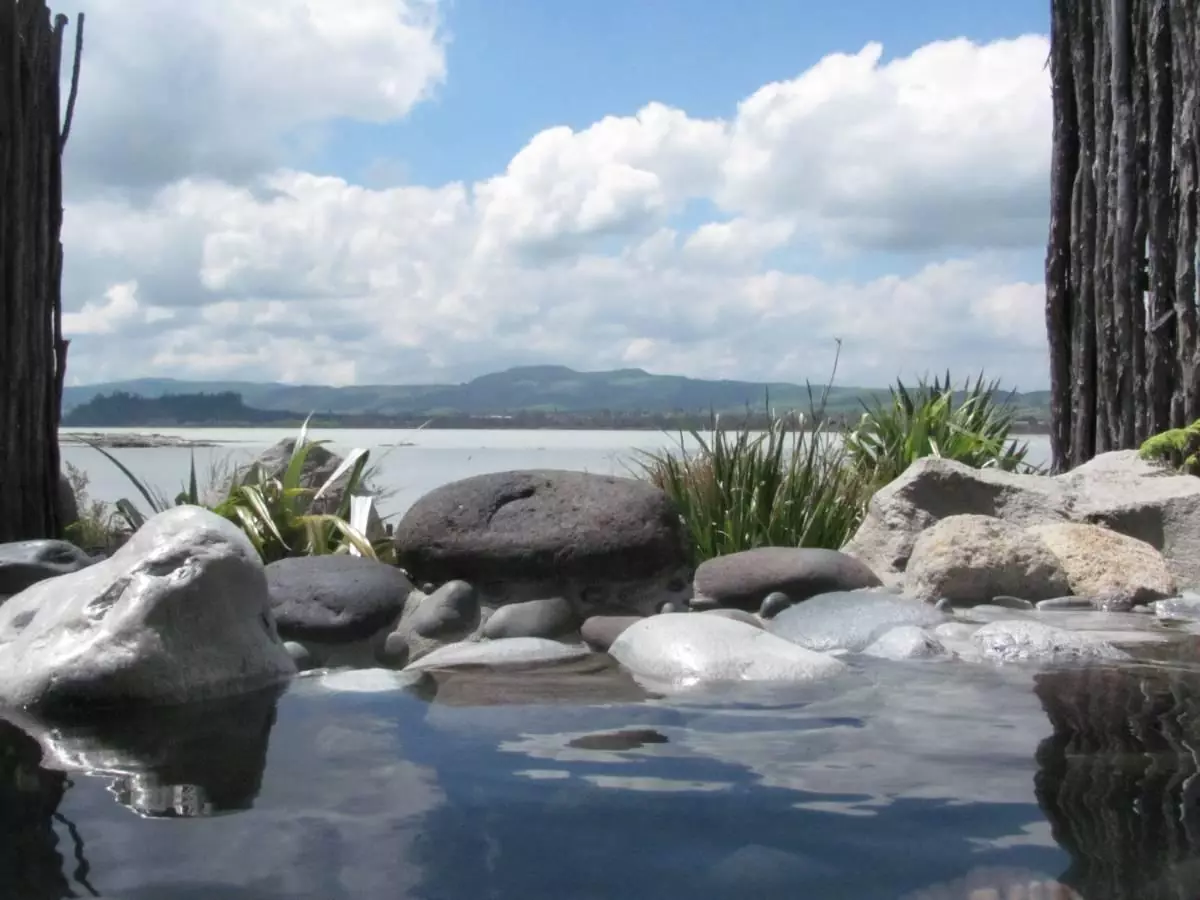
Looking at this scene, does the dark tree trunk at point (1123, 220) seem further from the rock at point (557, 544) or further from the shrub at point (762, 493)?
the rock at point (557, 544)

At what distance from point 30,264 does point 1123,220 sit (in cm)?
689

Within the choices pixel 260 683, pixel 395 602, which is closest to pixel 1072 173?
pixel 395 602

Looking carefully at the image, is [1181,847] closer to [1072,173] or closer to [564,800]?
[564,800]

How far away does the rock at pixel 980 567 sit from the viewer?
224 inches

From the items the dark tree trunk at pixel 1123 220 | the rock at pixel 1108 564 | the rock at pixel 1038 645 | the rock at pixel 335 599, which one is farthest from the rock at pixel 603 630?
the dark tree trunk at pixel 1123 220

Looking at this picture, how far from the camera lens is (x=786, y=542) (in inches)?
271

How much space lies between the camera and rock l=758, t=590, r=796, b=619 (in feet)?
17.8

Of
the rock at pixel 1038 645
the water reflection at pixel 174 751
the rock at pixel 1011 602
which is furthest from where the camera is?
the rock at pixel 1011 602

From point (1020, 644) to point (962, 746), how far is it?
4.94 ft

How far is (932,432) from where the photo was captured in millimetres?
9883

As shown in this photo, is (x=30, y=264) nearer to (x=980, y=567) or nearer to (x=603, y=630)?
(x=603, y=630)

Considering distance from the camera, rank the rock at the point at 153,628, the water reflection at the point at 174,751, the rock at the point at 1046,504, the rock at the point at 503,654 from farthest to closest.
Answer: the rock at the point at 1046,504, the rock at the point at 503,654, the rock at the point at 153,628, the water reflection at the point at 174,751

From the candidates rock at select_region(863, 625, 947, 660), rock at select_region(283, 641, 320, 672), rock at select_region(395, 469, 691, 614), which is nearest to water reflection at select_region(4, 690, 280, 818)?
rock at select_region(283, 641, 320, 672)

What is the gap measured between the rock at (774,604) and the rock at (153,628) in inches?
88.4
